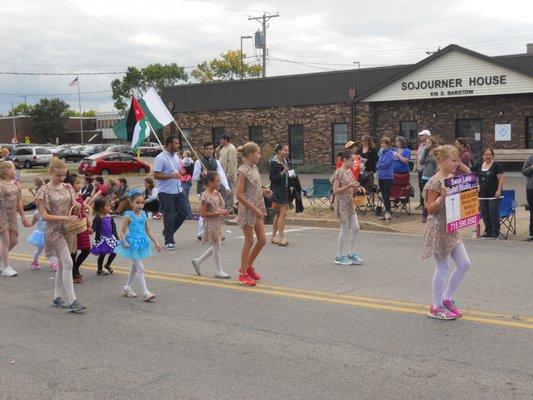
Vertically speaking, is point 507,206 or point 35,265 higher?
point 507,206

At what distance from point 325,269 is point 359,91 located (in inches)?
920

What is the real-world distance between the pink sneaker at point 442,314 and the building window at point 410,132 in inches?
975

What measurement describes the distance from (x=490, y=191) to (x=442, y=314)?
6.19 m

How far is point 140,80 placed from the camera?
288 ft

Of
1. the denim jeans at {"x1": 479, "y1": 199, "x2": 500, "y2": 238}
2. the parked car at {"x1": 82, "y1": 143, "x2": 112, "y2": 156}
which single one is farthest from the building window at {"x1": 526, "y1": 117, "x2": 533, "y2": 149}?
the parked car at {"x1": 82, "y1": 143, "x2": 112, "y2": 156}

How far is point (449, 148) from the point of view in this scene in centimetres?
668

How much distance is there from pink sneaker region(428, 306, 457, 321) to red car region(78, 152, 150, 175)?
32.0 meters

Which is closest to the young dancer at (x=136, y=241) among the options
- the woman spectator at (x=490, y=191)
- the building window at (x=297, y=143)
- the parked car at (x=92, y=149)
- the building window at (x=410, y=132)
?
the woman spectator at (x=490, y=191)

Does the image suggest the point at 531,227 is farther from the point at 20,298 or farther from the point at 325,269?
the point at 20,298

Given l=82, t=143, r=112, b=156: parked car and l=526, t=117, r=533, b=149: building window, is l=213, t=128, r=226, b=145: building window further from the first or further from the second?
l=82, t=143, r=112, b=156: parked car

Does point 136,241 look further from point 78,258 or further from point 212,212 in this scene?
point 78,258

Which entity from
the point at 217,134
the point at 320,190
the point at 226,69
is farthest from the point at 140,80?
the point at 320,190

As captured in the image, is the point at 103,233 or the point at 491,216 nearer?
the point at 103,233

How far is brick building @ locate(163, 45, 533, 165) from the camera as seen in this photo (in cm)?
2809
